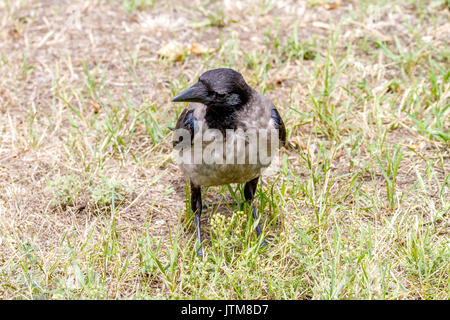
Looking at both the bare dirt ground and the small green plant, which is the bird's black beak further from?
the small green plant

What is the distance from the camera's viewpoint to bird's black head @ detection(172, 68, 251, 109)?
152 inches

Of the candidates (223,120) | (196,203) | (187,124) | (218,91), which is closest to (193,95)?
(218,91)

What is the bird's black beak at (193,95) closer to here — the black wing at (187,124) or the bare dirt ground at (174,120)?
the black wing at (187,124)

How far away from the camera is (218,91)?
3.85 meters

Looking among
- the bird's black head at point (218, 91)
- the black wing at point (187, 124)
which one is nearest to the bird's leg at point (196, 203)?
the black wing at point (187, 124)

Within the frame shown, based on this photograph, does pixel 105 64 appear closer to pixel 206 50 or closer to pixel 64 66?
pixel 64 66

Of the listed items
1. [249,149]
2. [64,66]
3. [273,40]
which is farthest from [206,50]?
[249,149]

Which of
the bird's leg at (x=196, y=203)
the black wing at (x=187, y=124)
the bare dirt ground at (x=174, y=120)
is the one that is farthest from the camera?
the bird's leg at (x=196, y=203)

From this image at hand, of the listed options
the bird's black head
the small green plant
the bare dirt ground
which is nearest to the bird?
the bird's black head

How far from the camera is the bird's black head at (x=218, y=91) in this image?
12.6ft

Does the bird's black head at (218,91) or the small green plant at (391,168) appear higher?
the bird's black head at (218,91)

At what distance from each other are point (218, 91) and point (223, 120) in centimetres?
22
